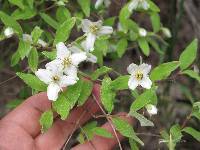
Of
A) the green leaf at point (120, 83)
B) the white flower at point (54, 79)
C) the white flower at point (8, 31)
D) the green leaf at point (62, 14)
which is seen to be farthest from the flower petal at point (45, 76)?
the green leaf at point (62, 14)

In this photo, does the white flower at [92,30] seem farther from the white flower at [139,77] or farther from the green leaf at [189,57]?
the green leaf at [189,57]

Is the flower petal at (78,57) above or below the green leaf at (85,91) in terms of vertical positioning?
above

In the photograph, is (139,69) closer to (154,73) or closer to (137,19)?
(154,73)

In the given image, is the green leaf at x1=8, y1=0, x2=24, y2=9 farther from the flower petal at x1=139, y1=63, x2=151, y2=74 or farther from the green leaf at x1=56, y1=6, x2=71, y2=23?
the flower petal at x1=139, y1=63, x2=151, y2=74

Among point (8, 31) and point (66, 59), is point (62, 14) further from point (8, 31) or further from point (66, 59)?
point (66, 59)

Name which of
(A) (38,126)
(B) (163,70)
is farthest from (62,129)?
(B) (163,70)

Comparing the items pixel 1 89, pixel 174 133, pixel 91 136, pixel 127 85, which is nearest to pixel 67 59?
pixel 127 85

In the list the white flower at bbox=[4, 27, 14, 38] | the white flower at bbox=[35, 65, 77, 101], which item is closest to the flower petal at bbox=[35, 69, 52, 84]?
the white flower at bbox=[35, 65, 77, 101]
